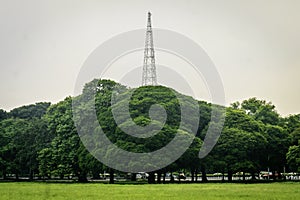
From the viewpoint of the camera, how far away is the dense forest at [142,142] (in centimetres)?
5488

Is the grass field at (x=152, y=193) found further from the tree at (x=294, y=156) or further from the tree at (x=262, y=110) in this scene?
the tree at (x=262, y=110)

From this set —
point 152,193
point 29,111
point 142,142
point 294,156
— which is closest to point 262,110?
point 294,156

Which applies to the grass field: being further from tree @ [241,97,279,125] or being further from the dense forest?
tree @ [241,97,279,125]

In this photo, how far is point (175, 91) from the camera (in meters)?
63.5

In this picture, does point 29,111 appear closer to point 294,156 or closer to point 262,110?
point 262,110

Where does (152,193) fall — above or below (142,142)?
below

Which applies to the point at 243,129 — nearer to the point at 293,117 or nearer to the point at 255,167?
the point at 255,167

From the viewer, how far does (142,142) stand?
52.6 metres

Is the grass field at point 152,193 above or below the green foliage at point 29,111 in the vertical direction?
below

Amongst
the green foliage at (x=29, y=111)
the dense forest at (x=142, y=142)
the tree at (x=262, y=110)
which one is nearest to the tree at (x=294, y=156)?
the dense forest at (x=142, y=142)

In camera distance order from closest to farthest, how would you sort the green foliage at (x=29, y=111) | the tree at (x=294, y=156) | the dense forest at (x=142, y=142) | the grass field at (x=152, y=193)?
the grass field at (x=152, y=193) < the dense forest at (x=142, y=142) < the tree at (x=294, y=156) < the green foliage at (x=29, y=111)

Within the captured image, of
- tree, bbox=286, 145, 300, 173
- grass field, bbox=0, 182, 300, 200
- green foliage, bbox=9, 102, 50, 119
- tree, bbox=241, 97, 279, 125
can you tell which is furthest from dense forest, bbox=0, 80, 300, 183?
green foliage, bbox=9, 102, 50, 119

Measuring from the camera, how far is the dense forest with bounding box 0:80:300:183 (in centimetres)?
5488

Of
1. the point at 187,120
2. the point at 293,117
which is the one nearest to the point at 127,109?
the point at 187,120
